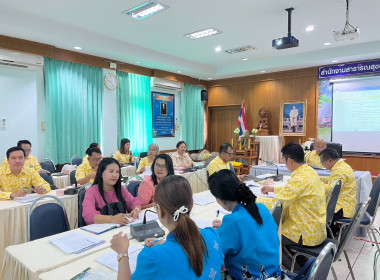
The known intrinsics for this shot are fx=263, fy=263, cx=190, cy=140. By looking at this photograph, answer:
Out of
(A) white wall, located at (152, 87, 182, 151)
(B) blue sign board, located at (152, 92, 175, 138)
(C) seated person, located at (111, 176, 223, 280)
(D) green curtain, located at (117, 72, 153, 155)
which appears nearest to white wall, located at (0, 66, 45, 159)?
(D) green curtain, located at (117, 72, 153, 155)

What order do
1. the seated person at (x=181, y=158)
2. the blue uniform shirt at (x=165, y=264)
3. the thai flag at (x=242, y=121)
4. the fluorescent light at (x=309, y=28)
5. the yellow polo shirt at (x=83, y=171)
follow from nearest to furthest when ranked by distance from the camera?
the blue uniform shirt at (x=165, y=264), the yellow polo shirt at (x=83, y=171), the fluorescent light at (x=309, y=28), the seated person at (x=181, y=158), the thai flag at (x=242, y=121)

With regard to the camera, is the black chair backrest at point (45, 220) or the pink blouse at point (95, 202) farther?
the pink blouse at point (95, 202)

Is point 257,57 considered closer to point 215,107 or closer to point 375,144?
point 215,107

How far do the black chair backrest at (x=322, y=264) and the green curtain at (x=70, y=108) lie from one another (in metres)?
5.47

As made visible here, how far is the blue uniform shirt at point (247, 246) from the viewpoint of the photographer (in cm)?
139

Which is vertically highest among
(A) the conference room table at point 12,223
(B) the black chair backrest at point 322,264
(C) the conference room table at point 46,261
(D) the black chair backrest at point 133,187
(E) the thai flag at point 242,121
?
(E) the thai flag at point 242,121

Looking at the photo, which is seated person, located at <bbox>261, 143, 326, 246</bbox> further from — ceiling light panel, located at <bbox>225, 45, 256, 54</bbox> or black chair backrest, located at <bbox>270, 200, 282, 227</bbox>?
ceiling light panel, located at <bbox>225, 45, 256, 54</bbox>

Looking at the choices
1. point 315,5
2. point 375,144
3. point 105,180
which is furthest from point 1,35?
point 375,144

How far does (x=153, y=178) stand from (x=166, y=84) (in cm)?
541

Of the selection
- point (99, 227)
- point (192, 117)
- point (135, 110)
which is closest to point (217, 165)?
point (99, 227)

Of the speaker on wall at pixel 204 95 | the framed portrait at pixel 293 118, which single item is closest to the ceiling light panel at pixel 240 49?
the framed portrait at pixel 293 118

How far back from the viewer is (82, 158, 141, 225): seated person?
6.89 ft

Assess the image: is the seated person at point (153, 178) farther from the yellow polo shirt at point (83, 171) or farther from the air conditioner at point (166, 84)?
the air conditioner at point (166, 84)

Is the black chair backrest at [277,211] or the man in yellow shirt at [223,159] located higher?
the man in yellow shirt at [223,159]
